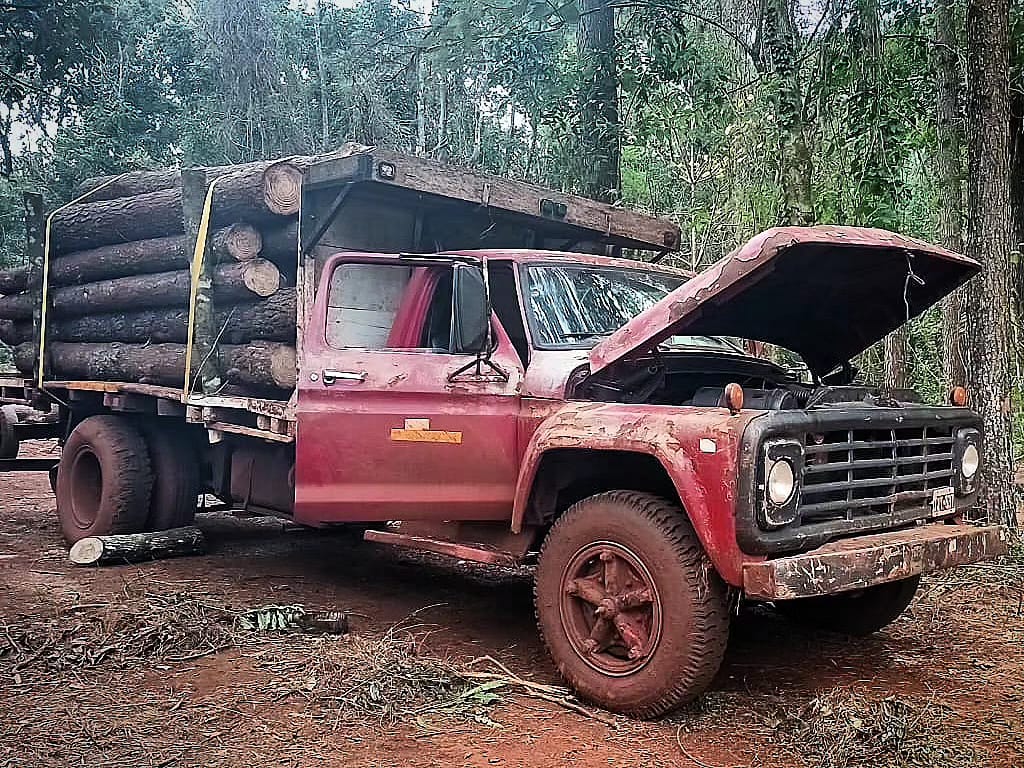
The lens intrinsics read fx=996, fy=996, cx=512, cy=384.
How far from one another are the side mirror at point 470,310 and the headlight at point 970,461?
2463mm

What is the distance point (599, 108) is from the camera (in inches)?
400

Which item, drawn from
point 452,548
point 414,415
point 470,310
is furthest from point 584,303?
point 452,548

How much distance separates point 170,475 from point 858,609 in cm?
512

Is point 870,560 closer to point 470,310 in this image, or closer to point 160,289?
point 470,310

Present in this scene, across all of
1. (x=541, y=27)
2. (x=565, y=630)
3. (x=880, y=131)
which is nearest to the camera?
(x=565, y=630)

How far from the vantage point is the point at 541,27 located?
11.3 meters

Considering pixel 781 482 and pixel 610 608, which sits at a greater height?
pixel 781 482

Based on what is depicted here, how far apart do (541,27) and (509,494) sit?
7.69 meters

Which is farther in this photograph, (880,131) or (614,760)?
(880,131)

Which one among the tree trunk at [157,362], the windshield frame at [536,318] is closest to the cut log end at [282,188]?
the tree trunk at [157,362]

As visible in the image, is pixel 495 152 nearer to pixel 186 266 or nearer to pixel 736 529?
pixel 186 266

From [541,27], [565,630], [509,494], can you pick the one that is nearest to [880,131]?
[541,27]

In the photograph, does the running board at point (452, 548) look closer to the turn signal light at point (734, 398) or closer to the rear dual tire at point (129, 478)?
the turn signal light at point (734, 398)

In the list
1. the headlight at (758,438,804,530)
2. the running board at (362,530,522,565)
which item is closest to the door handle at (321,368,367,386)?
the running board at (362,530,522,565)
